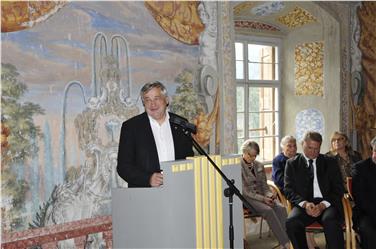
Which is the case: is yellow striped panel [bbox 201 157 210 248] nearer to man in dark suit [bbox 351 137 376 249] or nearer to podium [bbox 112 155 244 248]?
podium [bbox 112 155 244 248]

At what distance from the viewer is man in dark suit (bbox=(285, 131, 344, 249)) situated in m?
4.03

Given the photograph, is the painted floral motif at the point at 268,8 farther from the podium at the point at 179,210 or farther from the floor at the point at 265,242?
the podium at the point at 179,210

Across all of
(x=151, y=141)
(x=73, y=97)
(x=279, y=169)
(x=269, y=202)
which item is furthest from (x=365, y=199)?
(x=73, y=97)

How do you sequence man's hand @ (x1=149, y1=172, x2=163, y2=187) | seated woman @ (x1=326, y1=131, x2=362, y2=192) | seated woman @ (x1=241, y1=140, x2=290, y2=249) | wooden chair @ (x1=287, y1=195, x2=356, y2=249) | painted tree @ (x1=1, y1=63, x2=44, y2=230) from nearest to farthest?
1. man's hand @ (x1=149, y1=172, x2=163, y2=187)
2. painted tree @ (x1=1, y1=63, x2=44, y2=230)
3. wooden chair @ (x1=287, y1=195, x2=356, y2=249)
4. seated woman @ (x1=241, y1=140, x2=290, y2=249)
5. seated woman @ (x1=326, y1=131, x2=362, y2=192)

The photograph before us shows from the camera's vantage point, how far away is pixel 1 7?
10.5 feet

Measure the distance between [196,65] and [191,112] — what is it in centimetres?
44

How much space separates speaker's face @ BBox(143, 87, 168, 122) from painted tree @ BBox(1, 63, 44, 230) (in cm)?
105

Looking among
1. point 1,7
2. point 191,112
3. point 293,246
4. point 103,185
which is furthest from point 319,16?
point 1,7

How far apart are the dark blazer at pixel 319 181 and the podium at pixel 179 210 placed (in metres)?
2.01

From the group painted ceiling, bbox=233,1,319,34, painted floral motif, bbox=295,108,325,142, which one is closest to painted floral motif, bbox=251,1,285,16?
painted ceiling, bbox=233,1,319,34

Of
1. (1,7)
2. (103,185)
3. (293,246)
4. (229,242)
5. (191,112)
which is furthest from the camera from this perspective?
(191,112)

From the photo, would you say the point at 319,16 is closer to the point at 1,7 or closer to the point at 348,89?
the point at 348,89

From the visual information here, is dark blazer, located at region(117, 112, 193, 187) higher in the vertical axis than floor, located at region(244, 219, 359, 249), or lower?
higher

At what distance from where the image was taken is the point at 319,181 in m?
4.22
